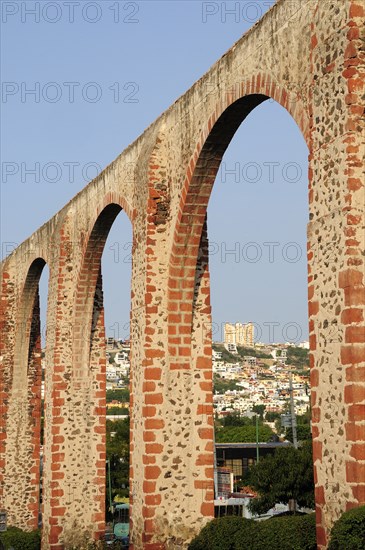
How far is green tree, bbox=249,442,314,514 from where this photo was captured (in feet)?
70.4

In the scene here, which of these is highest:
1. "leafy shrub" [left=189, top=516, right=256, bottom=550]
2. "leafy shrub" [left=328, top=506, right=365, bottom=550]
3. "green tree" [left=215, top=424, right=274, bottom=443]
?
"green tree" [left=215, top=424, right=274, bottom=443]

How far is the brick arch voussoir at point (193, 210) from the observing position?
31.3 ft

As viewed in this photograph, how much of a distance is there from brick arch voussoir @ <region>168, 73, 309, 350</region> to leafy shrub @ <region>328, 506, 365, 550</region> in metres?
4.29

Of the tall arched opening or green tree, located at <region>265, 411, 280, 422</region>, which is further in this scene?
green tree, located at <region>265, 411, 280, 422</region>

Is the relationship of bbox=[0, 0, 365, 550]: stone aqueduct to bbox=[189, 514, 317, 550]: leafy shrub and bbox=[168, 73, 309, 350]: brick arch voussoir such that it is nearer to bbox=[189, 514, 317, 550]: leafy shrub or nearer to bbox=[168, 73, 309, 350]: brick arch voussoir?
bbox=[168, 73, 309, 350]: brick arch voussoir

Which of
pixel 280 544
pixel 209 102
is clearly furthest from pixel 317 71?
pixel 280 544

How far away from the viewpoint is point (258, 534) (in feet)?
29.5

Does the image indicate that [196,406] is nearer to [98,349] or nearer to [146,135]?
[146,135]

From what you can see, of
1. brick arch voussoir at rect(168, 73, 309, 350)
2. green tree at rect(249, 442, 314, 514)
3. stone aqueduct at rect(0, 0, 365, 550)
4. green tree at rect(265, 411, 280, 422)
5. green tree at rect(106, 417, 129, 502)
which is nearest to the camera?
stone aqueduct at rect(0, 0, 365, 550)

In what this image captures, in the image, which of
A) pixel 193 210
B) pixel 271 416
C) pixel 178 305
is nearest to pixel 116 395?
pixel 271 416

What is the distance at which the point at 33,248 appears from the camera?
1838 cm

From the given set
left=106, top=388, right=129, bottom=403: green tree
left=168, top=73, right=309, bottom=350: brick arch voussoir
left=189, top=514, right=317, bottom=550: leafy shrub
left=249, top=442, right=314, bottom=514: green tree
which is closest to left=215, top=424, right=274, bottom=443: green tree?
left=249, top=442, right=314, bottom=514: green tree

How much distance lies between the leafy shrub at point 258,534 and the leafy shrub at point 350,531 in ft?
5.87

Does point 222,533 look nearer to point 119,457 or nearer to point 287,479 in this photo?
point 287,479
